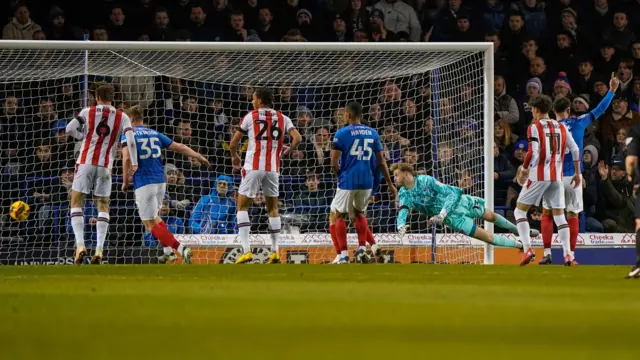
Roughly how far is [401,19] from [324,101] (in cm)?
348

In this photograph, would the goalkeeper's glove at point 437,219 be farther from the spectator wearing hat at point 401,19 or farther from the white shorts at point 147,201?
the spectator wearing hat at point 401,19

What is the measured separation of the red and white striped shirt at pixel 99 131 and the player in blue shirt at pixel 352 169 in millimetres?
2406

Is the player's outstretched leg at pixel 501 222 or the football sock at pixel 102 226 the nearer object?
the football sock at pixel 102 226

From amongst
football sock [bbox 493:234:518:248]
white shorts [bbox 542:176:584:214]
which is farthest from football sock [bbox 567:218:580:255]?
football sock [bbox 493:234:518:248]

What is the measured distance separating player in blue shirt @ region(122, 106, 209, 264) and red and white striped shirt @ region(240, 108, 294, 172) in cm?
95

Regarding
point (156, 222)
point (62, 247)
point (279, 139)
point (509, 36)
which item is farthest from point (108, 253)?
point (509, 36)

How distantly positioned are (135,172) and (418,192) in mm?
3519

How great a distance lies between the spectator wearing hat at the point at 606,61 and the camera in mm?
19016

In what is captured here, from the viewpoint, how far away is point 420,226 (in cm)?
1634

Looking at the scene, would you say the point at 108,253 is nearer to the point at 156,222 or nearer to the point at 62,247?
the point at 62,247

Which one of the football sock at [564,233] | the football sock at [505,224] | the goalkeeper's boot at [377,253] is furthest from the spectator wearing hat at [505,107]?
the football sock at [564,233]

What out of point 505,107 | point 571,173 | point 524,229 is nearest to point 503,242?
point 524,229

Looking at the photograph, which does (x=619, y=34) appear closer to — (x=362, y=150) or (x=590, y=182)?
(x=590, y=182)

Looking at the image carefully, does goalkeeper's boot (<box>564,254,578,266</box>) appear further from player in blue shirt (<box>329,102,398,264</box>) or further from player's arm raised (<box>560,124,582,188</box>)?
player in blue shirt (<box>329,102,398,264</box>)
